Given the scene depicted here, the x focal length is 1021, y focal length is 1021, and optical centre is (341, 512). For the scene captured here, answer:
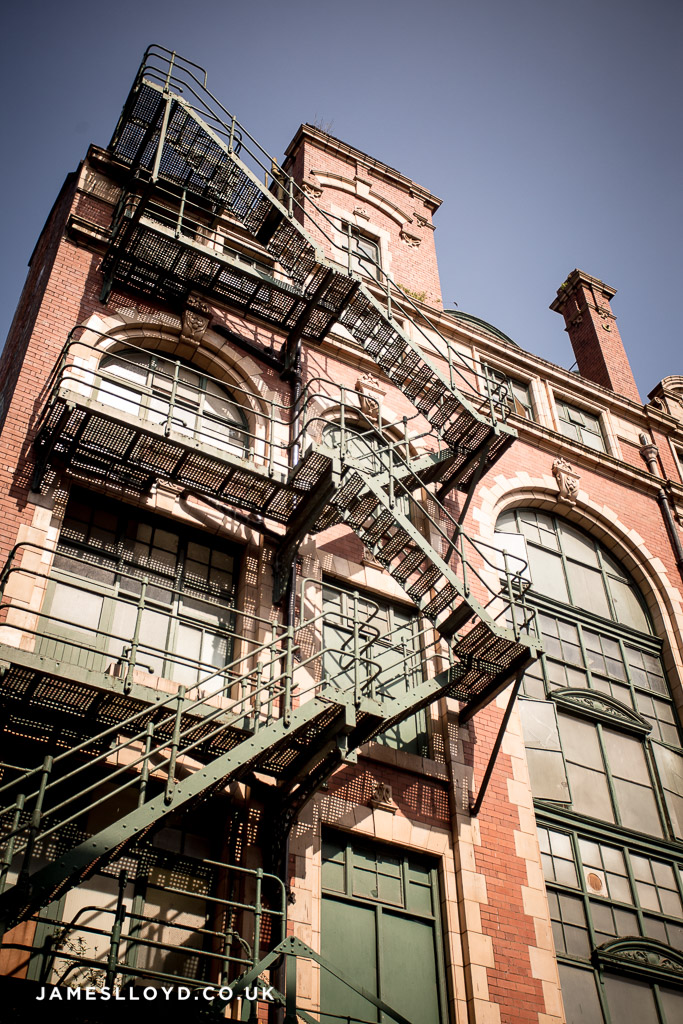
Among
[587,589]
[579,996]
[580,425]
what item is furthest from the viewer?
[580,425]

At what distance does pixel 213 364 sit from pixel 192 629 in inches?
197

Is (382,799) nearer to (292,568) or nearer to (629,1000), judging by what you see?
(292,568)

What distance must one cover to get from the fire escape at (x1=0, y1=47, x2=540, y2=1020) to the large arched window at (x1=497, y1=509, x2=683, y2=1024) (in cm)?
132

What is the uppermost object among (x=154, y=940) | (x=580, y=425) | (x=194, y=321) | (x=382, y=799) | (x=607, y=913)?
(x=580, y=425)

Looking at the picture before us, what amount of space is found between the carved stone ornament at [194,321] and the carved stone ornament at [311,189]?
577 cm

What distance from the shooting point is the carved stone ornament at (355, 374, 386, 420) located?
17.7m

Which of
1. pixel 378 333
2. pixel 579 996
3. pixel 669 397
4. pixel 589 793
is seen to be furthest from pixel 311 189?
pixel 579 996

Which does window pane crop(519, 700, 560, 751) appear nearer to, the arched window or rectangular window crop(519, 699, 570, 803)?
rectangular window crop(519, 699, 570, 803)

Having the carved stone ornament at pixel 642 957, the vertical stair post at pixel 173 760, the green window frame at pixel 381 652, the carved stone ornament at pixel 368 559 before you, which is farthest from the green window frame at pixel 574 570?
the vertical stair post at pixel 173 760

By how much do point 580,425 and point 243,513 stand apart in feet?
33.2

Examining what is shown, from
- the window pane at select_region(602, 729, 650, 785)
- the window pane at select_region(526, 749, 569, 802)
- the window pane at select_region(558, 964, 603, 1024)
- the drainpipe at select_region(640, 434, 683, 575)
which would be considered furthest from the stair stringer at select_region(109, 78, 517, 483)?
the window pane at select_region(558, 964, 603, 1024)

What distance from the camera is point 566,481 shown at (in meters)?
20.0

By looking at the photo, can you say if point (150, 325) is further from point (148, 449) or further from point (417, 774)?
point (417, 774)

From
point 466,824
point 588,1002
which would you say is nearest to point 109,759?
point 466,824
